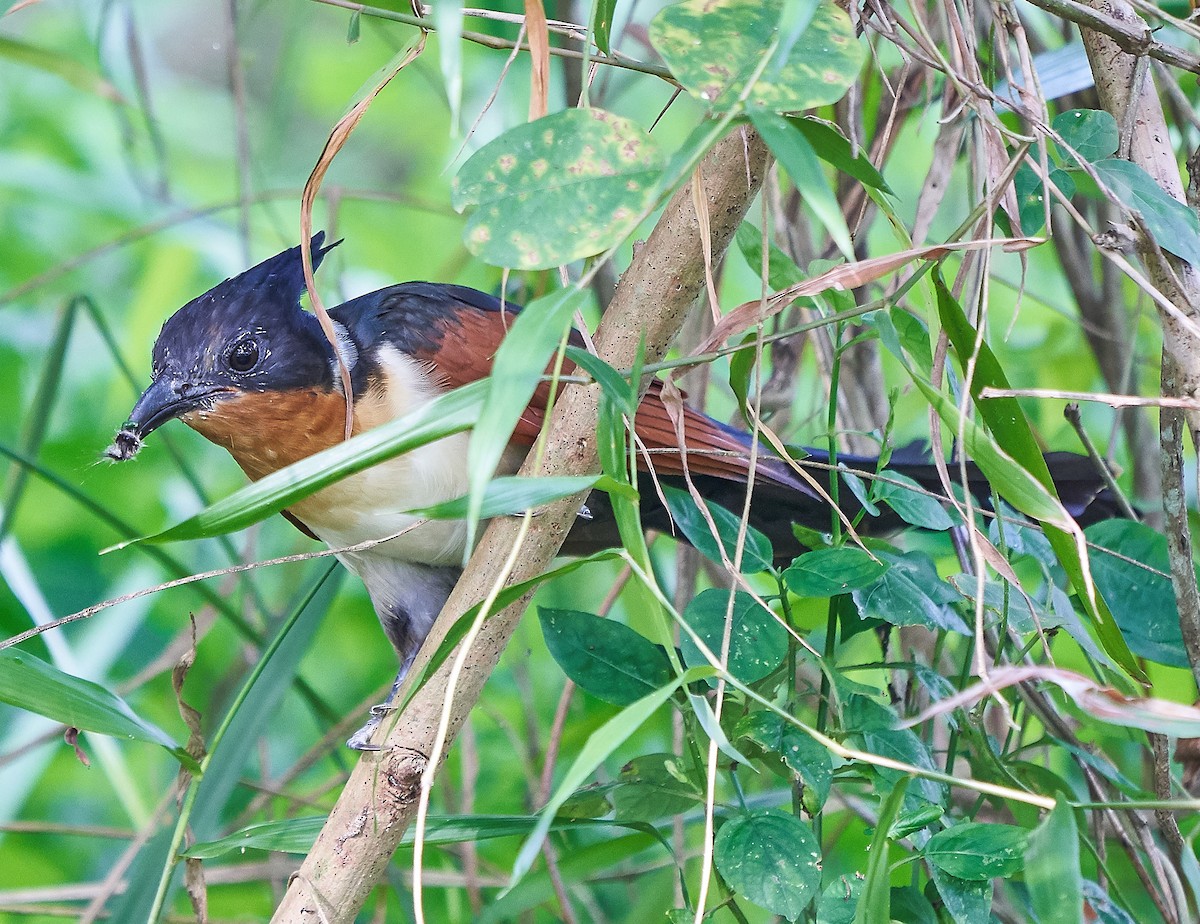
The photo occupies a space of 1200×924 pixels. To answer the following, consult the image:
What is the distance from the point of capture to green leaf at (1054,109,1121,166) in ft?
3.75

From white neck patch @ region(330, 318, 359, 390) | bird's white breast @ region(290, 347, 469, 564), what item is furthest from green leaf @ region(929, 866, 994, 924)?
white neck patch @ region(330, 318, 359, 390)

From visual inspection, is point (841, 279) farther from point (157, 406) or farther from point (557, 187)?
point (157, 406)

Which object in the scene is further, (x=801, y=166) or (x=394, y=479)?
(x=394, y=479)

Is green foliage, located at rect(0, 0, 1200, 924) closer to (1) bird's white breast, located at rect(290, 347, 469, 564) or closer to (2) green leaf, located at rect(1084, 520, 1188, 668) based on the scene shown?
(2) green leaf, located at rect(1084, 520, 1188, 668)

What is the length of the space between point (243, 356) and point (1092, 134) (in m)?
1.23

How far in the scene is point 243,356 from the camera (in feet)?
5.86

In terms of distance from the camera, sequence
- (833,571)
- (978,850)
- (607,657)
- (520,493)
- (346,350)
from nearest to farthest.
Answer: (520,493)
(978,850)
(833,571)
(607,657)
(346,350)

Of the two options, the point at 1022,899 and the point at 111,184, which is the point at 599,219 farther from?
the point at 111,184

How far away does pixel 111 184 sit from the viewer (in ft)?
11.3

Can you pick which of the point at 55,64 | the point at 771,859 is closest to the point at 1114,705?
the point at 771,859

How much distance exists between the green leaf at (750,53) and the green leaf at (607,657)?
586 millimetres

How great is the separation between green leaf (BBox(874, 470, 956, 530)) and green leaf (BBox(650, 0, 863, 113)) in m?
0.49

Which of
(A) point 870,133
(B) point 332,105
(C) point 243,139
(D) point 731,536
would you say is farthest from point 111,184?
(D) point 731,536

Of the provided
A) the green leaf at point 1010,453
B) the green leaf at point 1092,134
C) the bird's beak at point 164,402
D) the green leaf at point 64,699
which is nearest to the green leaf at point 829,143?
the green leaf at point 1010,453
